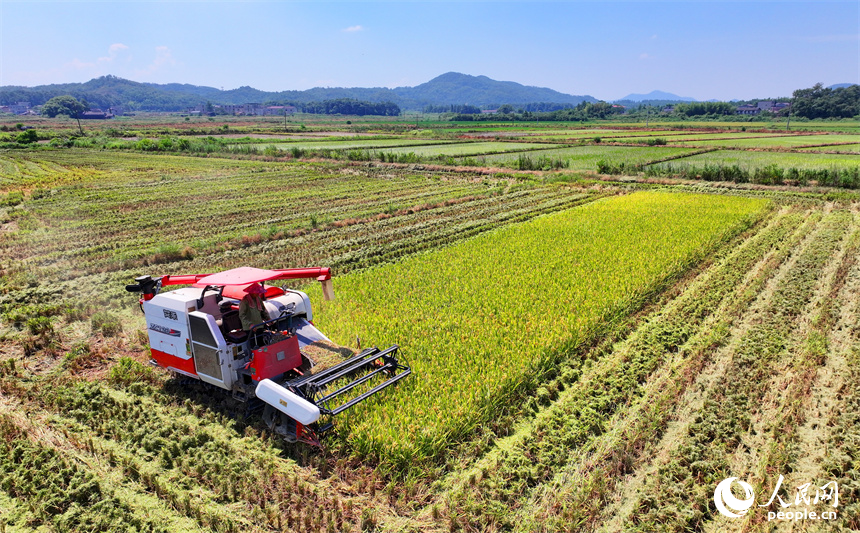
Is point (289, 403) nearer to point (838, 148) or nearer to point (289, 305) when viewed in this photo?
point (289, 305)

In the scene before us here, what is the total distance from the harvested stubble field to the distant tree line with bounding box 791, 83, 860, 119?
400 ft

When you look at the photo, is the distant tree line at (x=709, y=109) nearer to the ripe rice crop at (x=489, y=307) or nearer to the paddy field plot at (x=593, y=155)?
the paddy field plot at (x=593, y=155)

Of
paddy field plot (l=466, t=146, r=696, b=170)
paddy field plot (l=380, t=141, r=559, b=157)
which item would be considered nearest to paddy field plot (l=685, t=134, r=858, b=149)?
paddy field plot (l=466, t=146, r=696, b=170)

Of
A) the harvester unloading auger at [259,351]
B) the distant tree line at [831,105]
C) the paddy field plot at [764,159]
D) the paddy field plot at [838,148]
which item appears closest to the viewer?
the harvester unloading auger at [259,351]

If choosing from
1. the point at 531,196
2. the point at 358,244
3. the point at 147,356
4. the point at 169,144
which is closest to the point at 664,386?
the point at 147,356

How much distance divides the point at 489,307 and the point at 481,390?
12.6 ft

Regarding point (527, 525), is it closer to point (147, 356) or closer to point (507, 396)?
point (507, 396)

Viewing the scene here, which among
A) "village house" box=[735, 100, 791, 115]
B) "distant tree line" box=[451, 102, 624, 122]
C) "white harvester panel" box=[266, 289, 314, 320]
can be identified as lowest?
"white harvester panel" box=[266, 289, 314, 320]

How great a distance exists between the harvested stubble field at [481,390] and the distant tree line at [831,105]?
122072mm

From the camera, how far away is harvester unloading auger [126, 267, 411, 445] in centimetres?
731

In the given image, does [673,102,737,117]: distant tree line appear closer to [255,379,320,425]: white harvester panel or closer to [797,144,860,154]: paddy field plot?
[797,144,860,154]: paddy field plot

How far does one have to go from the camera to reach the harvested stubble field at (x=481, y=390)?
6121 mm

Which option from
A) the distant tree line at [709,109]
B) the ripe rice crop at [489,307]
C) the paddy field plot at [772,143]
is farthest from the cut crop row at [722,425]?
the distant tree line at [709,109]

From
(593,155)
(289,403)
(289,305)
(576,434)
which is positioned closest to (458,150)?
(593,155)
